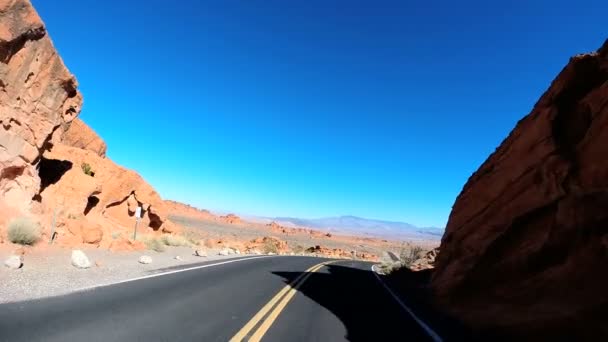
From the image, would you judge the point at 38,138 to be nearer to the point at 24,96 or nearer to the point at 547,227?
the point at 24,96

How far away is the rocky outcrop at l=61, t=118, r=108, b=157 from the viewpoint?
23161mm

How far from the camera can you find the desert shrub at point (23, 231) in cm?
1189

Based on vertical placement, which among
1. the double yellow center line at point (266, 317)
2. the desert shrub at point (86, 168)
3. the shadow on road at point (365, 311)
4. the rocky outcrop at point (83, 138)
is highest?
the rocky outcrop at point (83, 138)

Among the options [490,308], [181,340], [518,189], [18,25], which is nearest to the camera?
[181,340]

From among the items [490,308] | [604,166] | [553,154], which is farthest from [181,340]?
[553,154]

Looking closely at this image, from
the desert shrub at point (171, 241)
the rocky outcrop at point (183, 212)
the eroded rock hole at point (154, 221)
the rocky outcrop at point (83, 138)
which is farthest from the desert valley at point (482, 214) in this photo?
the rocky outcrop at point (183, 212)

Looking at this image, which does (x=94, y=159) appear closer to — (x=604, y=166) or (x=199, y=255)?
(x=199, y=255)

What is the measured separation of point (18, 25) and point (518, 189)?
14891 millimetres

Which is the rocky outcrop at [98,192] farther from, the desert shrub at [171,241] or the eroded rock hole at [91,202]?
the desert shrub at [171,241]

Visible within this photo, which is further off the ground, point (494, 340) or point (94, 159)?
point (94, 159)

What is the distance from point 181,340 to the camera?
19.1 ft

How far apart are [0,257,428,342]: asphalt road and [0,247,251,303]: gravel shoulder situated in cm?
63

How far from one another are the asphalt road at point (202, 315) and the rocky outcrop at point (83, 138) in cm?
1497

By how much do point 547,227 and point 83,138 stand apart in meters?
24.1
